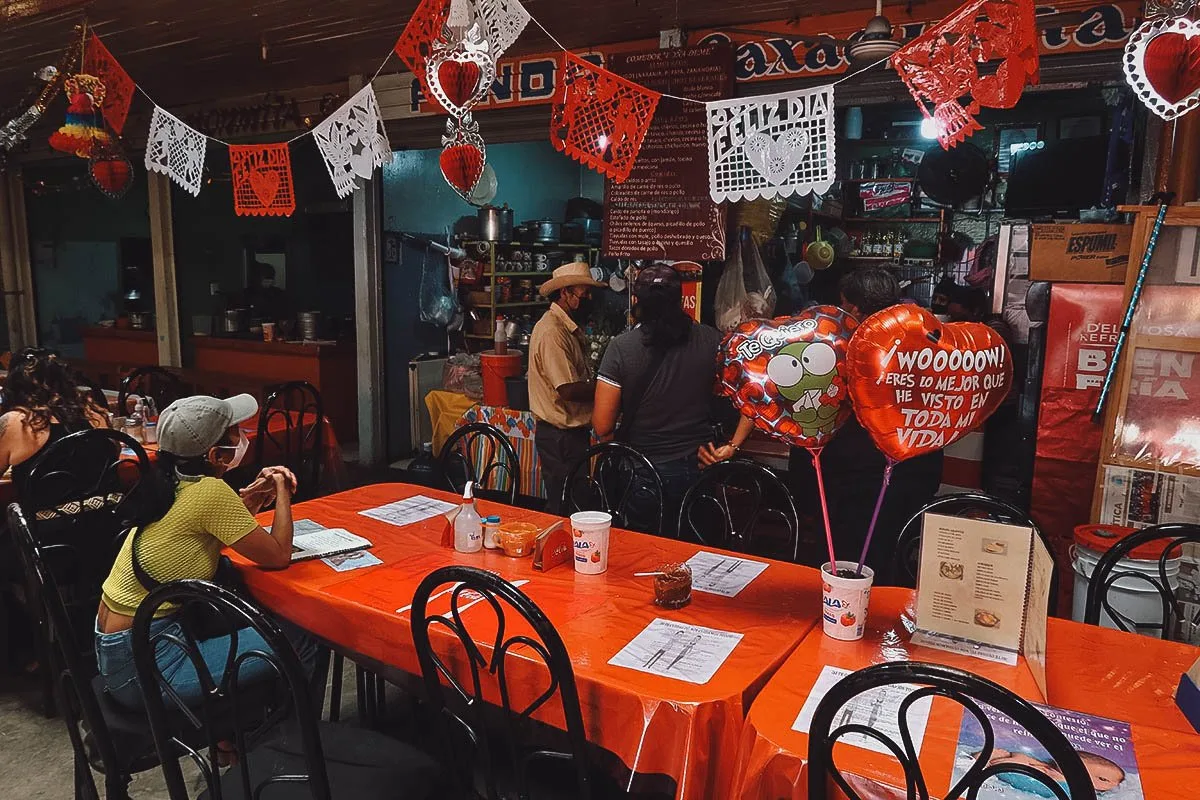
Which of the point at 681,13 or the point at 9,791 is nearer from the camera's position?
the point at 9,791

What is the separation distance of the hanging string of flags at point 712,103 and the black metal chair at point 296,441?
4.65 ft

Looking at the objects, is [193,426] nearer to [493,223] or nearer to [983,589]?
[983,589]

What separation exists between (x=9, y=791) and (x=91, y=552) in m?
0.86

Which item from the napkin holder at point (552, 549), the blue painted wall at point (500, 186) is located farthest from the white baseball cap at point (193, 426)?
the blue painted wall at point (500, 186)

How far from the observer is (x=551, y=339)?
3.79m

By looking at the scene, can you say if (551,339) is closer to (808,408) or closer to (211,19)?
(808,408)

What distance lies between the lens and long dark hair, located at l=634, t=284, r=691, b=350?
Answer: 2.98 metres

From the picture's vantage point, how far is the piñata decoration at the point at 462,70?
263cm

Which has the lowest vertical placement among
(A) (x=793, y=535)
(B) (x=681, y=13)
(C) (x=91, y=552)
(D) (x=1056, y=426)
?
(C) (x=91, y=552)

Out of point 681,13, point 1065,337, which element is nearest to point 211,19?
point 681,13

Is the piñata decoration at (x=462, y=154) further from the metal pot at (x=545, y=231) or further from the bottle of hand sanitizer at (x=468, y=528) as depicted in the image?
the metal pot at (x=545, y=231)

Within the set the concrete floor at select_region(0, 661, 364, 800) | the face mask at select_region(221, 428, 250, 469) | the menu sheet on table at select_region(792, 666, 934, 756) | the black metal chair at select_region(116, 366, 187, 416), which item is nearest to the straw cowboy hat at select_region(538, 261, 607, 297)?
the face mask at select_region(221, 428, 250, 469)

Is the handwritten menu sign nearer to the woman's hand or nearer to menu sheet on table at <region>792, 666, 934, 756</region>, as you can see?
the woman's hand

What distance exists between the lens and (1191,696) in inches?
58.2
